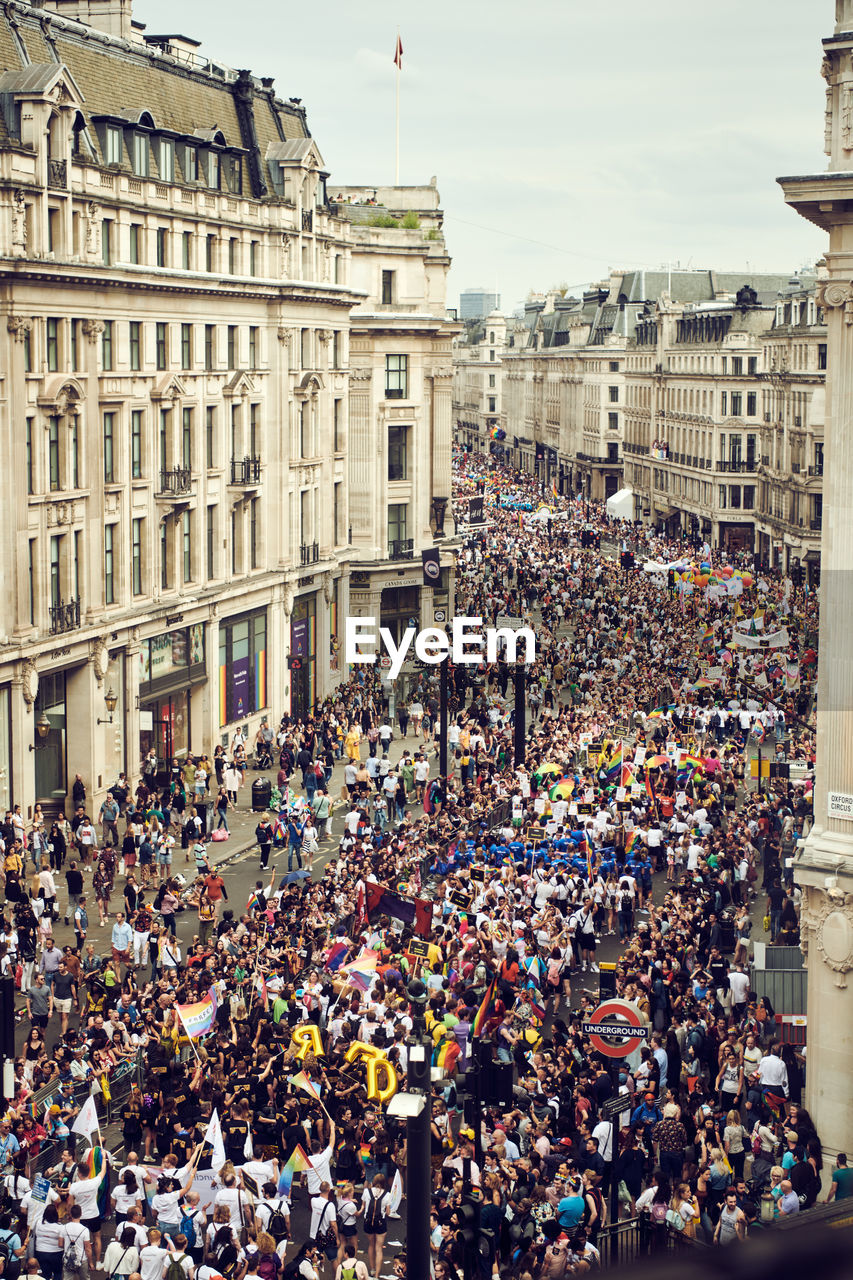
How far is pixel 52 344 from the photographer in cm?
3934

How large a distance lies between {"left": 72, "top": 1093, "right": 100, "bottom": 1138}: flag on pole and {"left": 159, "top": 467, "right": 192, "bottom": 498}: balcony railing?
28.3m

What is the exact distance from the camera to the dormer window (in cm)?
4553

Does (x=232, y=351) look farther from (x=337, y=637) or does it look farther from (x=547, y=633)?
(x=547, y=633)

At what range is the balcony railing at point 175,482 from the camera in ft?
149

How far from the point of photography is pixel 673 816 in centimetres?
3506

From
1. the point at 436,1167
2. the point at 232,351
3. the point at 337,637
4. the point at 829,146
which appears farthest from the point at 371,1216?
the point at 337,637

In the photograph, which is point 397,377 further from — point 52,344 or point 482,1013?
point 482,1013

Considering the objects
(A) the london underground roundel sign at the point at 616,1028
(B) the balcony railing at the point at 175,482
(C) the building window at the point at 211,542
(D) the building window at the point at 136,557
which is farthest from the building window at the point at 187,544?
(A) the london underground roundel sign at the point at 616,1028

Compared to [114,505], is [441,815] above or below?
below

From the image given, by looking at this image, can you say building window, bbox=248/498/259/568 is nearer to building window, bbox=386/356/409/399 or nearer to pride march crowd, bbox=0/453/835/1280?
pride march crowd, bbox=0/453/835/1280

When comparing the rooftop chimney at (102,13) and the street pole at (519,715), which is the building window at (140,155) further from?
the street pole at (519,715)

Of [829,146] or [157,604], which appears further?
[157,604]

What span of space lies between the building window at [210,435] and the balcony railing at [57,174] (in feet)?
35.3

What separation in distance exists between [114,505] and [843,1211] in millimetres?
32110
